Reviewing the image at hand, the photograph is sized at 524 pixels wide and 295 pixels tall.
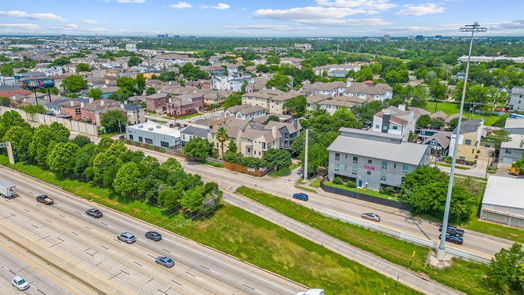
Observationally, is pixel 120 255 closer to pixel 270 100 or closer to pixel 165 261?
pixel 165 261

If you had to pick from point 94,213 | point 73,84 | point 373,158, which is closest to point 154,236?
point 94,213

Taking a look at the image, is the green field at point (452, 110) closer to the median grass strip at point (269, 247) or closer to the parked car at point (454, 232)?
the parked car at point (454, 232)

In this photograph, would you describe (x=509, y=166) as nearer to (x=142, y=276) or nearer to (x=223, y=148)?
(x=223, y=148)

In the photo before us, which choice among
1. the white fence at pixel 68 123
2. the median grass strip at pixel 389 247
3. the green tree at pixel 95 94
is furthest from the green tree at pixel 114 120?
the median grass strip at pixel 389 247

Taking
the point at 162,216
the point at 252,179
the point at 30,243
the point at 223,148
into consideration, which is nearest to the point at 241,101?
the point at 223,148

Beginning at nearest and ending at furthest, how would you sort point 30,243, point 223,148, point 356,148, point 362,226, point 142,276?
point 142,276
point 30,243
point 362,226
point 356,148
point 223,148

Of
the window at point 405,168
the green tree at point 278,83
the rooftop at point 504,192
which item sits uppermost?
the green tree at point 278,83

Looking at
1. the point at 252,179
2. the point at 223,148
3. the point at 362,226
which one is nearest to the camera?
the point at 362,226
